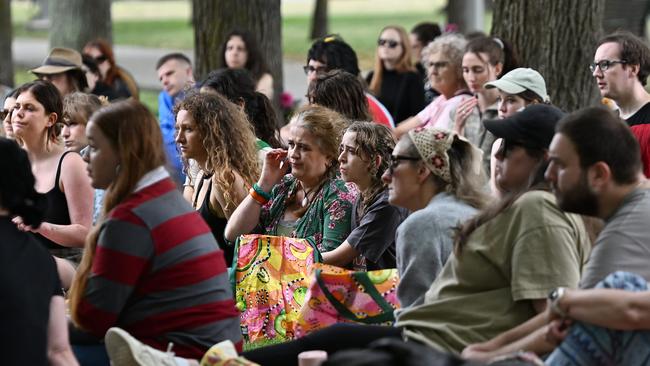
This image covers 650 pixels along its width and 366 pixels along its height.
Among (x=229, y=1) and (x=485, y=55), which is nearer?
(x=485, y=55)

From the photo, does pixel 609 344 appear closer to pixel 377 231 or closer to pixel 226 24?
pixel 377 231

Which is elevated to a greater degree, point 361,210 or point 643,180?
point 643,180

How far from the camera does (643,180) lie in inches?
175

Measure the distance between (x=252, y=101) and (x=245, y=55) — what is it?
8.80 feet

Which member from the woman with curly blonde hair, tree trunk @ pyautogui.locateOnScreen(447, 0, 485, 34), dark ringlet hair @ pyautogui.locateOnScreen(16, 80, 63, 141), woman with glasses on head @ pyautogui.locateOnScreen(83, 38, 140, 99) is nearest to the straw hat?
woman with glasses on head @ pyautogui.locateOnScreen(83, 38, 140, 99)

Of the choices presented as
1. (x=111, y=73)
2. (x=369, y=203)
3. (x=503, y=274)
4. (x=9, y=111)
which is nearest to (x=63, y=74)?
(x=111, y=73)

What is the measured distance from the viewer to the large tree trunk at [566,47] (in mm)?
9695

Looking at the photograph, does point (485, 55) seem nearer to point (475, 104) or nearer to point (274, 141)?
point (475, 104)

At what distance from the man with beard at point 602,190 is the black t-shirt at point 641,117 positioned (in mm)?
2776

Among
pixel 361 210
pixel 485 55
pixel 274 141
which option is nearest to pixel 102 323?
pixel 361 210

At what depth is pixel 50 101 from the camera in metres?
7.25

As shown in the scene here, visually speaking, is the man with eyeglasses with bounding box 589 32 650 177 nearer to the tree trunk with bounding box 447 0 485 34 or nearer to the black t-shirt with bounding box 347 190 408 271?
the black t-shirt with bounding box 347 190 408 271

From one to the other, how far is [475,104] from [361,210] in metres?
2.85

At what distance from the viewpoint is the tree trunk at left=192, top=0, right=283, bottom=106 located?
1233cm
